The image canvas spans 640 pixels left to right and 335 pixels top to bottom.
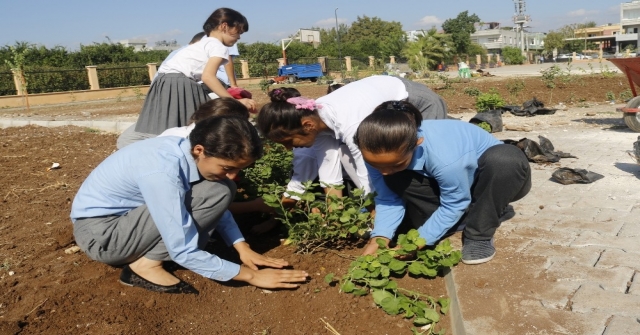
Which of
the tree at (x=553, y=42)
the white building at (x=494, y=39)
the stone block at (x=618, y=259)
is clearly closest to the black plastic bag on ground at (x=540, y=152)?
the stone block at (x=618, y=259)

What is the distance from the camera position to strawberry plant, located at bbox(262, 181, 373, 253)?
2.87m

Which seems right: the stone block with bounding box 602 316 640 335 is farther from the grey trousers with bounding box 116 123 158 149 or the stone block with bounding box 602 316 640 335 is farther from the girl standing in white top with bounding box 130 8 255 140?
the grey trousers with bounding box 116 123 158 149

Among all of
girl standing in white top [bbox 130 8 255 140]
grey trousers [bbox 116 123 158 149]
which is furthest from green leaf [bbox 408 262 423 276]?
grey trousers [bbox 116 123 158 149]

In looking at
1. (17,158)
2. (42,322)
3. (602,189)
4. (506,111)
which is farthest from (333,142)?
(506,111)

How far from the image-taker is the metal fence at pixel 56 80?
74.1 ft

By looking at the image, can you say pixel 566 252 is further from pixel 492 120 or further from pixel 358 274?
pixel 492 120

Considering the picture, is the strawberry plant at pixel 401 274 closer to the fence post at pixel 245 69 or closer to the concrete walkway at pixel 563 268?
the concrete walkway at pixel 563 268

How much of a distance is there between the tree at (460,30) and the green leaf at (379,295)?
55.8 m

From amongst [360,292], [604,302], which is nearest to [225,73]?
[360,292]

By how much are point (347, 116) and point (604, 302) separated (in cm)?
157

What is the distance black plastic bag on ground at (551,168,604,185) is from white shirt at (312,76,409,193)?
1622mm

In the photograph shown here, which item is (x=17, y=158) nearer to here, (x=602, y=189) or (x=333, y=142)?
(x=333, y=142)

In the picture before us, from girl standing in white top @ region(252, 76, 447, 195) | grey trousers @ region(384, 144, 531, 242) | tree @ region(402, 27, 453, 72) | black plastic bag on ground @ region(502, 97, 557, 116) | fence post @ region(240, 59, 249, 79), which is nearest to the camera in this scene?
grey trousers @ region(384, 144, 531, 242)

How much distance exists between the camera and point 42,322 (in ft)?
7.82
